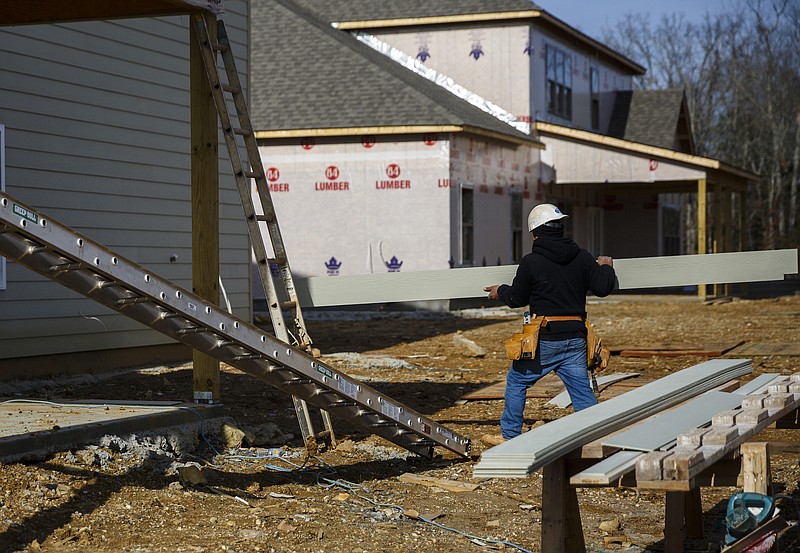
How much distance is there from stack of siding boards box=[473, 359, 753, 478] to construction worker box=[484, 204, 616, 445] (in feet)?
2.66

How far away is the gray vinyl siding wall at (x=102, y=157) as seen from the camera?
474 inches

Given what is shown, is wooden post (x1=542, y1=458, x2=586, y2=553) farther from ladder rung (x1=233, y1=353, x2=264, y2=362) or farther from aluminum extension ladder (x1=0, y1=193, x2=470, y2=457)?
ladder rung (x1=233, y1=353, x2=264, y2=362)

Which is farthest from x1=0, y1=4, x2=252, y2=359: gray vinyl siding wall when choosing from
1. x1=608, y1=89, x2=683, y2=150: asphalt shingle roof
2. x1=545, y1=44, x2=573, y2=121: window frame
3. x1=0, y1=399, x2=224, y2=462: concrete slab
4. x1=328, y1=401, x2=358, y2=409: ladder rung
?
x1=608, y1=89, x2=683, y2=150: asphalt shingle roof

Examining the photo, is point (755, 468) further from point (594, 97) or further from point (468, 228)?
point (594, 97)

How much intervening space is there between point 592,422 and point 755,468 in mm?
814

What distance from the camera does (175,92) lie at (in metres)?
14.3

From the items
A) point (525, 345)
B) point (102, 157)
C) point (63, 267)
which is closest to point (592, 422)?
point (525, 345)

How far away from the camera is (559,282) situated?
7.83 metres

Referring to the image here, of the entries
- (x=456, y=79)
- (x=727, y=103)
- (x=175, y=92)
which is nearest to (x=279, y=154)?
(x=456, y=79)

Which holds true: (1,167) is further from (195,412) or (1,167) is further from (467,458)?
(467,458)

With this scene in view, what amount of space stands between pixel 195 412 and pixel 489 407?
3649mm

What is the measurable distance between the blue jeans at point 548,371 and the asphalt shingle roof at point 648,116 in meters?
27.7

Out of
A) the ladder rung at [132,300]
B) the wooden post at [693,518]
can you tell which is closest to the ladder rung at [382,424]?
the ladder rung at [132,300]

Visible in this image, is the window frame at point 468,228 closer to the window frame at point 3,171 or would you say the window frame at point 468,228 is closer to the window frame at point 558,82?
the window frame at point 558,82
